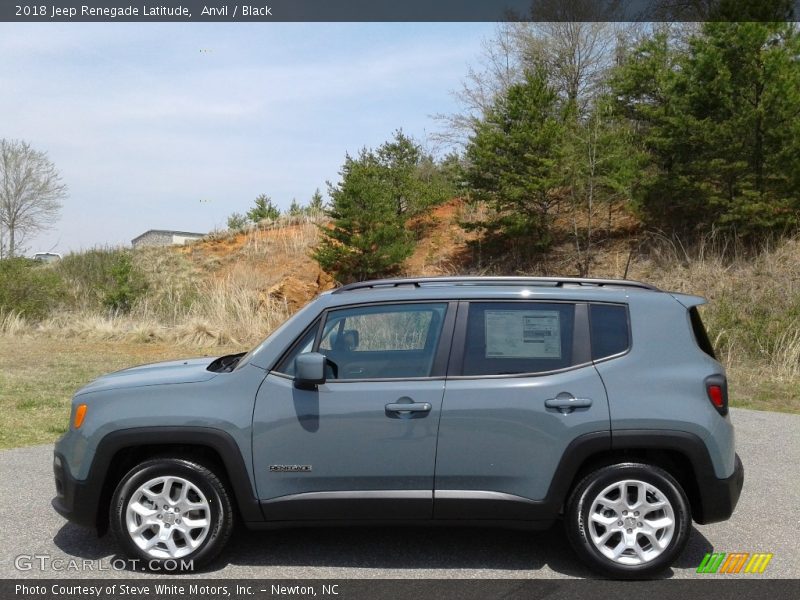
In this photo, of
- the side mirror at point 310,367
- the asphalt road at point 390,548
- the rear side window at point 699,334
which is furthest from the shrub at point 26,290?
the rear side window at point 699,334

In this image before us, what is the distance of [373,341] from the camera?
5.35 metres

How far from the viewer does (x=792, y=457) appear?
8000mm

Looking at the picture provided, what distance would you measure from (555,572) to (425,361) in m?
1.44

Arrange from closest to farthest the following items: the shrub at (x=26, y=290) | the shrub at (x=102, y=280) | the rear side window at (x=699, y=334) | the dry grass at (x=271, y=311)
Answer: the rear side window at (x=699, y=334) → the dry grass at (x=271, y=311) → the shrub at (x=26, y=290) → the shrub at (x=102, y=280)

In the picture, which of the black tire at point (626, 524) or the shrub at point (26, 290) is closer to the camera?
the black tire at point (626, 524)

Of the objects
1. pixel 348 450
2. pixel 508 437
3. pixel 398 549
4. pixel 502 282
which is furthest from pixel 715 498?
pixel 348 450

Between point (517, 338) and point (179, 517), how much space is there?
7.38ft

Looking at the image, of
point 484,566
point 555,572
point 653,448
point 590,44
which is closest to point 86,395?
point 484,566

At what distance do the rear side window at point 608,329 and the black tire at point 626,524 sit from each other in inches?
26.4

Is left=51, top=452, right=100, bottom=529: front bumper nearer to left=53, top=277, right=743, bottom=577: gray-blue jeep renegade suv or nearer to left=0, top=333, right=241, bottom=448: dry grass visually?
left=53, top=277, right=743, bottom=577: gray-blue jeep renegade suv

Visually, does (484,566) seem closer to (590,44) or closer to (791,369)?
(791,369)

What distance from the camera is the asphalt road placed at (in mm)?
4750

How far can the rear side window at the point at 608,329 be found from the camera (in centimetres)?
482

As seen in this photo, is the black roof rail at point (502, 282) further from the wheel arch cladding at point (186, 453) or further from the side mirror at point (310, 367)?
the wheel arch cladding at point (186, 453)
